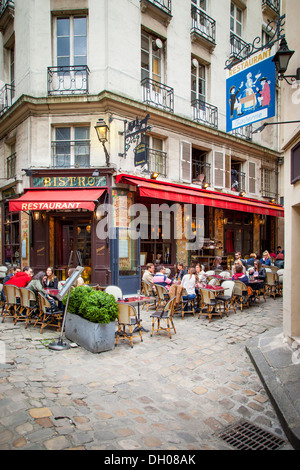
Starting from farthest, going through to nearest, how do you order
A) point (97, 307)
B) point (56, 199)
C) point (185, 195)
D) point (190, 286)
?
point (185, 195)
point (56, 199)
point (190, 286)
point (97, 307)

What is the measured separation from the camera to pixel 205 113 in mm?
13828

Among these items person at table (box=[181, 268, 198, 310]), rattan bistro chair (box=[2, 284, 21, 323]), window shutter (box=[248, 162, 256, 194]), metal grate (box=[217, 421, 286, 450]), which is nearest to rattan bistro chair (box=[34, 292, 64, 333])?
rattan bistro chair (box=[2, 284, 21, 323])

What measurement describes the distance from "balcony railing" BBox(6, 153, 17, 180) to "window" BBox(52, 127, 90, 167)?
8.36 ft

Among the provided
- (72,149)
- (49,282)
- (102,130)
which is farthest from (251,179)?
(49,282)

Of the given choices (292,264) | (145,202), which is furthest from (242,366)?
(145,202)

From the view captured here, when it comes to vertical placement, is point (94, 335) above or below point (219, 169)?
below

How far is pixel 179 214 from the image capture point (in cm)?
1285

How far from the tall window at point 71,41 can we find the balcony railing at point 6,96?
111 inches

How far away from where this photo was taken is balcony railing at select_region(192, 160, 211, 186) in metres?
13.7

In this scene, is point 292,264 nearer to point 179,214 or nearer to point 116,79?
point 179,214

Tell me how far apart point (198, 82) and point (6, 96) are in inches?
346

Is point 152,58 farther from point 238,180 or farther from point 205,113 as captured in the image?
point 238,180

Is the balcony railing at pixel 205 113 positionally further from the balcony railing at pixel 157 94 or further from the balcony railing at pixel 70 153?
the balcony railing at pixel 70 153

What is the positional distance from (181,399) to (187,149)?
1097 cm
